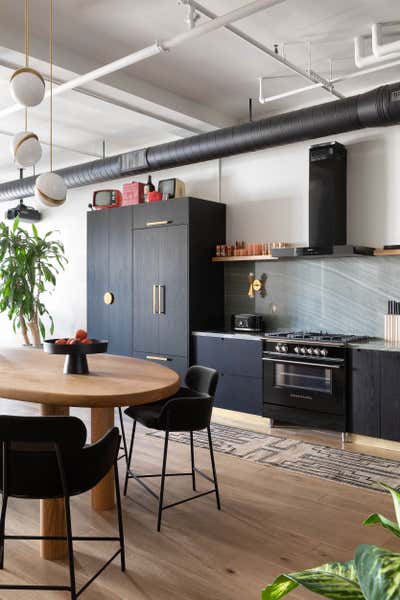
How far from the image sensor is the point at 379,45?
4020 mm

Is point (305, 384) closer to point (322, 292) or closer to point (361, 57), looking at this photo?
point (322, 292)

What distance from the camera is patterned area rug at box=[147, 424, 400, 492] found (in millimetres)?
3902

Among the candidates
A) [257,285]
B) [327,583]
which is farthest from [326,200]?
[327,583]

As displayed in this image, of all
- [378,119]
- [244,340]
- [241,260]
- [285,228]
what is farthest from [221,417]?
[378,119]

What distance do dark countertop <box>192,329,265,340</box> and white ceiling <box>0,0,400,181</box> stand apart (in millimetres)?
2300

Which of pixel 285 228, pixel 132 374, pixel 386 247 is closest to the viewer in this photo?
pixel 132 374

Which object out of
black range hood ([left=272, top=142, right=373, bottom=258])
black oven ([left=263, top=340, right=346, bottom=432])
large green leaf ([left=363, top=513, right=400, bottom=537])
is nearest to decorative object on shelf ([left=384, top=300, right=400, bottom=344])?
black oven ([left=263, top=340, right=346, bottom=432])

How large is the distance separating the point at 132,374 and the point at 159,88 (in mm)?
3448

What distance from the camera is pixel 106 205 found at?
699 cm

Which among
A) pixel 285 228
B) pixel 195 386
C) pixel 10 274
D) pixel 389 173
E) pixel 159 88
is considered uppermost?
pixel 159 88

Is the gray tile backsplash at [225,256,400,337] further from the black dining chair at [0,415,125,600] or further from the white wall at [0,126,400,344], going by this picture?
the black dining chair at [0,415,125,600]

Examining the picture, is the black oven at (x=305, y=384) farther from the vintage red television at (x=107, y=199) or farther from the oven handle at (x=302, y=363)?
the vintage red television at (x=107, y=199)

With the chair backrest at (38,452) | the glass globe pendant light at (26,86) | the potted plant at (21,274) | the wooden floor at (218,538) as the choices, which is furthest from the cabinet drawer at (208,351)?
the chair backrest at (38,452)

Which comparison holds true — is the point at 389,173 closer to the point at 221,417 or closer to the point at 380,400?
the point at 380,400
